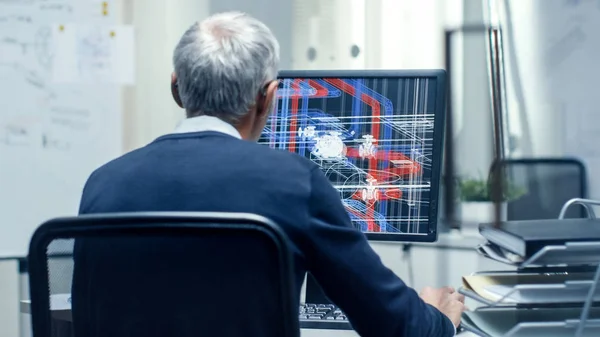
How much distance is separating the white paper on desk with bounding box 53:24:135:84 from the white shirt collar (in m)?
1.50

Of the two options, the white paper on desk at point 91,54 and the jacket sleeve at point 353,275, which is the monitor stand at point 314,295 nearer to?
the jacket sleeve at point 353,275

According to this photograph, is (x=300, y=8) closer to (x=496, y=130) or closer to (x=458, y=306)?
(x=496, y=130)

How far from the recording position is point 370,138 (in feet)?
5.14

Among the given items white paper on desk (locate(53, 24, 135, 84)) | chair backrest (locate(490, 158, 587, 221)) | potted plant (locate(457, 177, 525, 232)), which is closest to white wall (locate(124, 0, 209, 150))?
white paper on desk (locate(53, 24, 135, 84))

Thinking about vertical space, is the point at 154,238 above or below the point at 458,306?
above

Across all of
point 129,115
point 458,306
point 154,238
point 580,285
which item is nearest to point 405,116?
point 458,306

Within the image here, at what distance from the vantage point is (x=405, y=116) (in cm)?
155

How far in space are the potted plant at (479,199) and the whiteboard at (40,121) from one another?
1282mm

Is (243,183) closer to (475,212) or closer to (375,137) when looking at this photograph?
(375,137)

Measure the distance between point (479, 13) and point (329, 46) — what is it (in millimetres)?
562

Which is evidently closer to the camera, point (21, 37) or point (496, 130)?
point (21, 37)

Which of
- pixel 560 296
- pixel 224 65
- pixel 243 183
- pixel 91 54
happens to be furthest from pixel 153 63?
pixel 560 296

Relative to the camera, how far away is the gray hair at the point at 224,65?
114 centimetres

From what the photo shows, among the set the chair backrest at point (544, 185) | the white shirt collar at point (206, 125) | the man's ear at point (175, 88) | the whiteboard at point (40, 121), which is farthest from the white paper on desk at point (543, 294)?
the whiteboard at point (40, 121)
